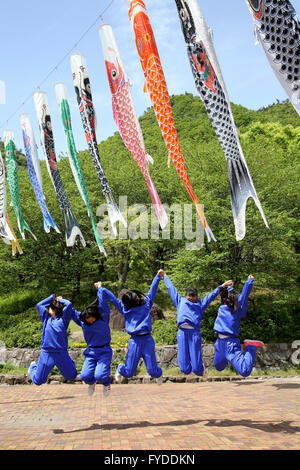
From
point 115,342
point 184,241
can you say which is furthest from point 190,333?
point 184,241

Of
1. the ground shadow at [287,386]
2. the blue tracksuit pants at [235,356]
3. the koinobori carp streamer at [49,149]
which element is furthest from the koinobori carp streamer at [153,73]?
the ground shadow at [287,386]

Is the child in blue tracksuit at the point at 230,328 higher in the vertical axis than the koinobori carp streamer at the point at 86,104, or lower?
lower

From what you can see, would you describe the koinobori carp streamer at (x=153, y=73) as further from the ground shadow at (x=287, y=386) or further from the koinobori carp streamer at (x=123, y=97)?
the ground shadow at (x=287, y=386)

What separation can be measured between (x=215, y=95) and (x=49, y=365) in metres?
5.46

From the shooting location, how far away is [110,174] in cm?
2673

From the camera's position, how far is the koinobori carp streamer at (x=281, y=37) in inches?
208

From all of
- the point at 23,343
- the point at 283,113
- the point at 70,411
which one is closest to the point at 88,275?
the point at 23,343

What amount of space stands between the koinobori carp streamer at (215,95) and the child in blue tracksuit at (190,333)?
146cm

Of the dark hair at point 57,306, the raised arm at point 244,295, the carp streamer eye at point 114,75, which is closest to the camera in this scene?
the raised arm at point 244,295

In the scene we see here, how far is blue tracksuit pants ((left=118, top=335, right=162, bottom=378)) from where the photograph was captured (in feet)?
23.6

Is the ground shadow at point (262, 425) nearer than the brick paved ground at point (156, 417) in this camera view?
No

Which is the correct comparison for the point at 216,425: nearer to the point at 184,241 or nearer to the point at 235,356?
the point at 235,356

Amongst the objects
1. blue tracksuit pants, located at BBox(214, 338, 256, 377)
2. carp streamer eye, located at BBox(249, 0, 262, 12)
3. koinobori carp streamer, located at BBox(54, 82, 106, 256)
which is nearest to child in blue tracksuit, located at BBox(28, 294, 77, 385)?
blue tracksuit pants, located at BBox(214, 338, 256, 377)

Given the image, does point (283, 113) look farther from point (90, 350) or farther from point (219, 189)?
point (90, 350)
